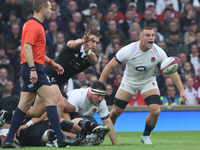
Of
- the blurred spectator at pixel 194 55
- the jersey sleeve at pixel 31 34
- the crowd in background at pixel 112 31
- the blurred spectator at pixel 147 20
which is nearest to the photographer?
the jersey sleeve at pixel 31 34

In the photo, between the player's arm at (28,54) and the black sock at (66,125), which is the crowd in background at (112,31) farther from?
the player's arm at (28,54)

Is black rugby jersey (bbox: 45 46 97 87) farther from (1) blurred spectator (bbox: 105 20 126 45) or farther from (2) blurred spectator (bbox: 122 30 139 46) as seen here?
(1) blurred spectator (bbox: 105 20 126 45)

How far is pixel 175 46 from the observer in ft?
49.8

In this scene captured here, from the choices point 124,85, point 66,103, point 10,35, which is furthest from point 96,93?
point 10,35

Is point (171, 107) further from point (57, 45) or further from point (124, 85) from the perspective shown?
point (57, 45)

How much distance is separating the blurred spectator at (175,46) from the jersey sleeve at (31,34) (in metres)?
8.71

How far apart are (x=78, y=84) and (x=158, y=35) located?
12.1 feet

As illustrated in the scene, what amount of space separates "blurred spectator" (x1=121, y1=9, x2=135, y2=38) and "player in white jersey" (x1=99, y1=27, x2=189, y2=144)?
22.6ft

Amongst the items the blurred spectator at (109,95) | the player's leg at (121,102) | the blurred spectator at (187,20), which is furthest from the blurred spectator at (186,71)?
the player's leg at (121,102)

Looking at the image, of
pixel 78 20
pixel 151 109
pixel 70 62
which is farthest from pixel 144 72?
pixel 78 20

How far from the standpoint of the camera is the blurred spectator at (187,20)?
1636 centimetres

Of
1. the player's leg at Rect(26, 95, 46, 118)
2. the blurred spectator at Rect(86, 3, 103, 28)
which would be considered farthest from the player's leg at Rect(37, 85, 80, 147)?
the blurred spectator at Rect(86, 3, 103, 28)

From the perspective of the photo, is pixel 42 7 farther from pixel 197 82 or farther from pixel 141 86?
pixel 197 82

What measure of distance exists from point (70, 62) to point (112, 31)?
23.3 ft
